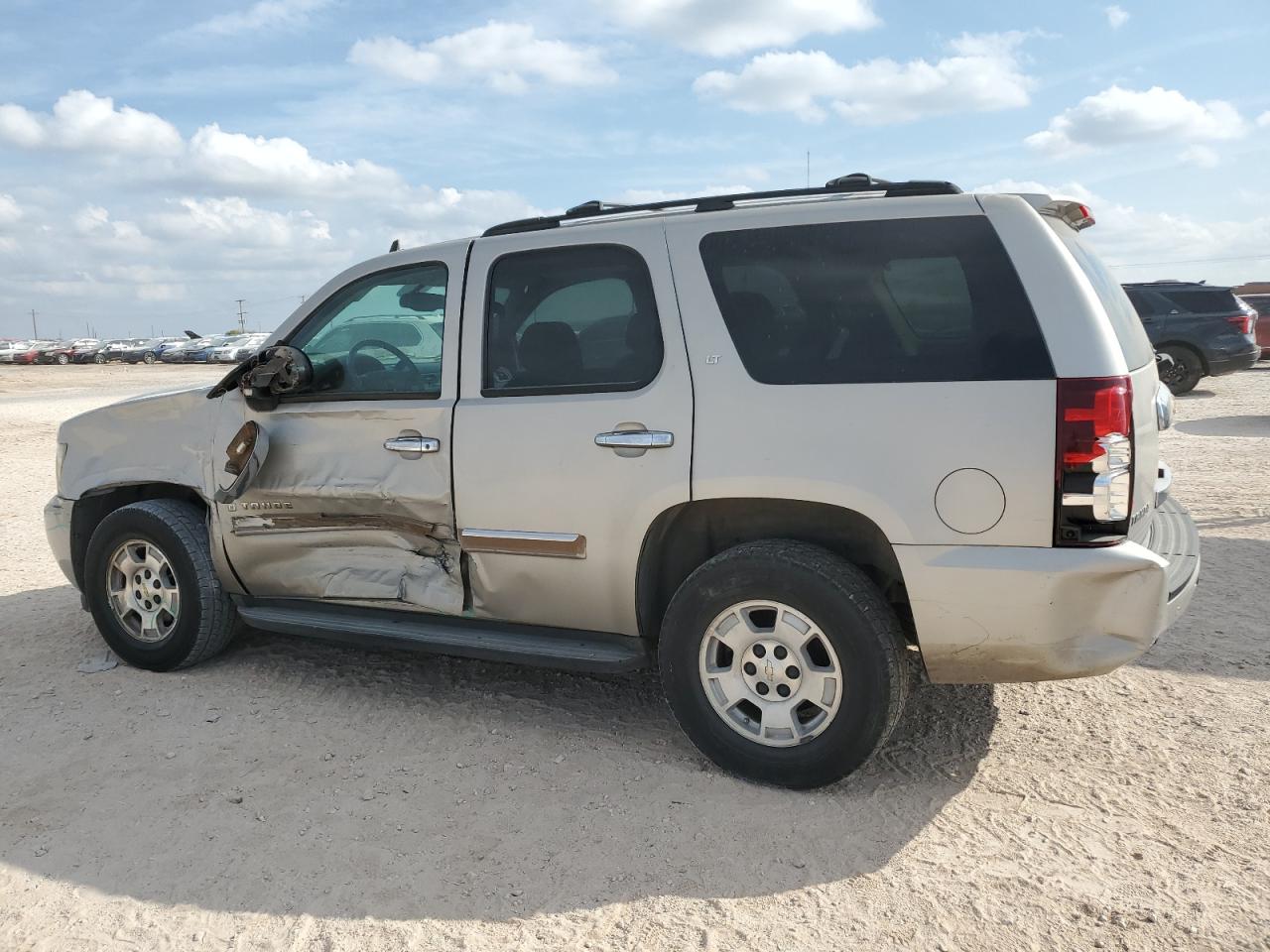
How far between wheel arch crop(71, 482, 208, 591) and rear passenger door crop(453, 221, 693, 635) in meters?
1.95

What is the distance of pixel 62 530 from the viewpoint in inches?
211

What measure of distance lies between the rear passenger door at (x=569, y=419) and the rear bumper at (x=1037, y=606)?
3.05ft

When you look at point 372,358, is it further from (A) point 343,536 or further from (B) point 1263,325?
(B) point 1263,325

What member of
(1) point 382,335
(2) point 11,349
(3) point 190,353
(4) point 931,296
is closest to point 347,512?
(1) point 382,335

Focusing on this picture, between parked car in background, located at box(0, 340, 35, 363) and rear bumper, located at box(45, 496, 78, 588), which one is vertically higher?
parked car in background, located at box(0, 340, 35, 363)

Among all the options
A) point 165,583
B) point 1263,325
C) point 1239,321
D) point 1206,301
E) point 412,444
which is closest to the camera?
point 412,444

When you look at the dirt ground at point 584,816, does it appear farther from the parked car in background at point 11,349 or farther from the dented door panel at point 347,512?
the parked car in background at point 11,349

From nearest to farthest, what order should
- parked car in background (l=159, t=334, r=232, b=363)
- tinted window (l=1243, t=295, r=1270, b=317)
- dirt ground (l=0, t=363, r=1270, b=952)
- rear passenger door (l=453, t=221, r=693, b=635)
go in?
dirt ground (l=0, t=363, r=1270, b=952) → rear passenger door (l=453, t=221, r=693, b=635) → tinted window (l=1243, t=295, r=1270, b=317) → parked car in background (l=159, t=334, r=232, b=363)

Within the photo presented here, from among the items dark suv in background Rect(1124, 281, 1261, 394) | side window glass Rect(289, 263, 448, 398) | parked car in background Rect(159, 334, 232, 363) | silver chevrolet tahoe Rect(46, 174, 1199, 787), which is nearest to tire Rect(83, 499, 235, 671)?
silver chevrolet tahoe Rect(46, 174, 1199, 787)

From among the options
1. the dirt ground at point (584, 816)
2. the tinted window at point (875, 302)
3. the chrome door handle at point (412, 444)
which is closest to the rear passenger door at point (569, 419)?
the chrome door handle at point (412, 444)

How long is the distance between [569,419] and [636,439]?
0.30 meters

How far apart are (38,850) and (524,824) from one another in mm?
1543

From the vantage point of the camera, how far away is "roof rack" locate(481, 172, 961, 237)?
3.64 metres

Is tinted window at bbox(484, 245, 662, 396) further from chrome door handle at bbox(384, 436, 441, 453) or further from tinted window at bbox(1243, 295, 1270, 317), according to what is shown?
tinted window at bbox(1243, 295, 1270, 317)
